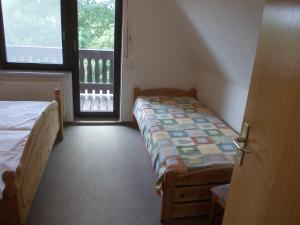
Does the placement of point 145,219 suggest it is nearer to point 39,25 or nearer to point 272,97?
point 272,97

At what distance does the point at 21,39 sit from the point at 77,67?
79 centimetres

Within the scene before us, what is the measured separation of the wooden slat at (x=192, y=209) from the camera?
2018mm

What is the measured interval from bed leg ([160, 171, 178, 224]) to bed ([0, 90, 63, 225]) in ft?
3.11

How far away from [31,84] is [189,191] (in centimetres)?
258

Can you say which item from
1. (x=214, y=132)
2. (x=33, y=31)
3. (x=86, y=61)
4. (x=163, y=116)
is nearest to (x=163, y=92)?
(x=163, y=116)

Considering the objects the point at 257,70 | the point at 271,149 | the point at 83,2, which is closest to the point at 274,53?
the point at 257,70

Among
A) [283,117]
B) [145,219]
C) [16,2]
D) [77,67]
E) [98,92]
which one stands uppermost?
[16,2]

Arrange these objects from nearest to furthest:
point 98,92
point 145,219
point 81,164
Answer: point 145,219 → point 81,164 → point 98,92

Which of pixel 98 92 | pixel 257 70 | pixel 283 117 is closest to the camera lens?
pixel 283 117

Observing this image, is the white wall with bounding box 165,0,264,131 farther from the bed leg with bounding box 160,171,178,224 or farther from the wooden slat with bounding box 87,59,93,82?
the wooden slat with bounding box 87,59,93,82

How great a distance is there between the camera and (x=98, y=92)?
4.23 meters

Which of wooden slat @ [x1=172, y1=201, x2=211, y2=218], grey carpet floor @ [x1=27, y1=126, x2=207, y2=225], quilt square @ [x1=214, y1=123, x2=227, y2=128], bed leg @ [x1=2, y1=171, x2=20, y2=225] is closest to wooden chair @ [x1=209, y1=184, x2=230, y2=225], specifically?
wooden slat @ [x1=172, y1=201, x2=211, y2=218]

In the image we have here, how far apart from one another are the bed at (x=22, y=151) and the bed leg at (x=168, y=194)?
947 millimetres

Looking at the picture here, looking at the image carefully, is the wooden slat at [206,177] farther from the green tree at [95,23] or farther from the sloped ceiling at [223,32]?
the green tree at [95,23]
